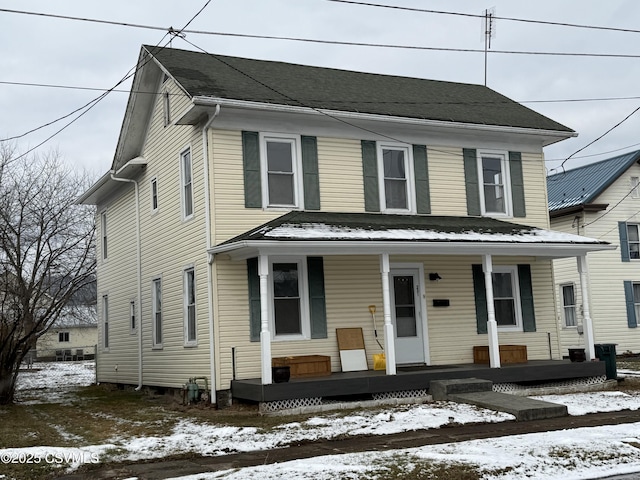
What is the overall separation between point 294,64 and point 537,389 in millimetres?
10089

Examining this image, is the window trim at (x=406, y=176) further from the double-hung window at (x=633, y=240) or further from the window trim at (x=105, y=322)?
the double-hung window at (x=633, y=240)

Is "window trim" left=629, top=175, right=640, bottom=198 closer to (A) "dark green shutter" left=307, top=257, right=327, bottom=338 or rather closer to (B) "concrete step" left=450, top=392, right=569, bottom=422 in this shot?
(A) "dark green shutter" left=307, top=257, right=327, bottom=338

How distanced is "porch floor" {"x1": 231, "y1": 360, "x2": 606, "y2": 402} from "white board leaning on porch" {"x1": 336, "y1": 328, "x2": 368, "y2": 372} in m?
0.32

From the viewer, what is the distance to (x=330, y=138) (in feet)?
53.5

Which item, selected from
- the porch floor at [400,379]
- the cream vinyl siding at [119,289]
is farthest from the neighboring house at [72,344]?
the porch floor at [400,379]

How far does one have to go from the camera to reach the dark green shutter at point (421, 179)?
1717cm

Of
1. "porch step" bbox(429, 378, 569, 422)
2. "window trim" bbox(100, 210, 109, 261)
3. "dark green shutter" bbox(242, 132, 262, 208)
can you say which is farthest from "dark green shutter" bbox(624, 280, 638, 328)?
"window trim" bbox(100, 210, 109, 261)

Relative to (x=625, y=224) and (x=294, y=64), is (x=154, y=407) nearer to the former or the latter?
(x=294, y=64)

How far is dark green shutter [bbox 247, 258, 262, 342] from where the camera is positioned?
48.8ft

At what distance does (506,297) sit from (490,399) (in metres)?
5.33

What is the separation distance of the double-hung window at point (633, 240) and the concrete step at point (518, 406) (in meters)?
15.2

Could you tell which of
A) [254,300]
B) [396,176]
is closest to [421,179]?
[396,176]

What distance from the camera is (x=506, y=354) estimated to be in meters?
16.8

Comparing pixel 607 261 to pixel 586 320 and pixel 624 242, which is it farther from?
pixel 586 320
